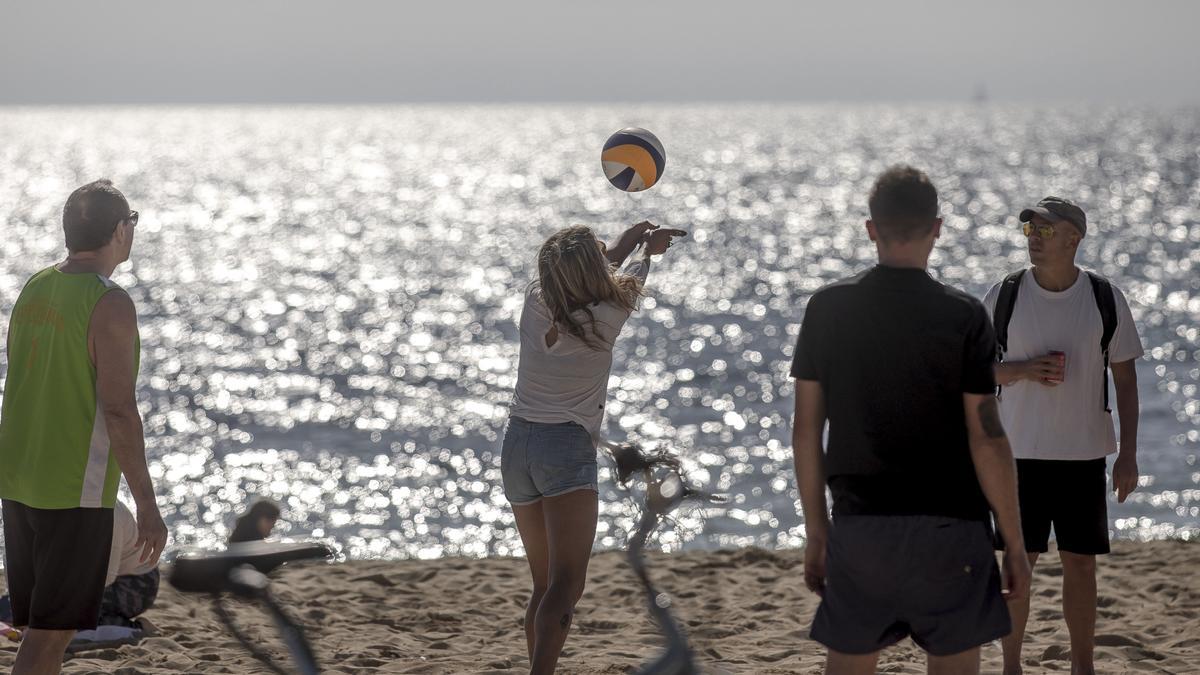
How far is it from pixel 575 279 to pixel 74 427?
5.86 feet

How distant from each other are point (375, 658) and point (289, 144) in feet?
555

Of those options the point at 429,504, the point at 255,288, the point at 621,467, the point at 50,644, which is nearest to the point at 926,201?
the point at 621,467

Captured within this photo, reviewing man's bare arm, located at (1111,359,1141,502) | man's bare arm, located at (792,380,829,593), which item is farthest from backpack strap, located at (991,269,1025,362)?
man's bare arm, located at (792,380,829,593)

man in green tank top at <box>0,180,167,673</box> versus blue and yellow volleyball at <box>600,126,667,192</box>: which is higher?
blue and yellow volleyball at <box>600,126,667,192</box>

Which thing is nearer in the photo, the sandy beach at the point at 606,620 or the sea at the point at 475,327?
the sandy beach at the point at 606,620

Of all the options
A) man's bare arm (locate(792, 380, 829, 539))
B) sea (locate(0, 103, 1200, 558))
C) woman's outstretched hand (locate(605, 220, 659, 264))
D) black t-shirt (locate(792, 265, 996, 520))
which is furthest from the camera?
sea (locate(0, 103, 1200, 558))

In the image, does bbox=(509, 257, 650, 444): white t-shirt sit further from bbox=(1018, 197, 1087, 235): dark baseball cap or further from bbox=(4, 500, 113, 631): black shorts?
bbox=(1018, 197, 1087, 235): dark baseball cap

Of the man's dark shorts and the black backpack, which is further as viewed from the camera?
the black backpack

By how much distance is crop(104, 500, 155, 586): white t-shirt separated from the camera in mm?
6363

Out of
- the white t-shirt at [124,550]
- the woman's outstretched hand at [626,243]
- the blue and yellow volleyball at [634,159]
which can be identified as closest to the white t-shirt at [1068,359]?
the woman's outstretched hand at [626,243]

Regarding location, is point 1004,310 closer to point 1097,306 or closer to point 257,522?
point 1097,306

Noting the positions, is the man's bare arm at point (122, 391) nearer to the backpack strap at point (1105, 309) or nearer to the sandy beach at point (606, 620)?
the sandy beach at point (606, 620)

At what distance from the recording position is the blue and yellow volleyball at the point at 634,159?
6.54 metres

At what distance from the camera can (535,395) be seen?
5.02 m
